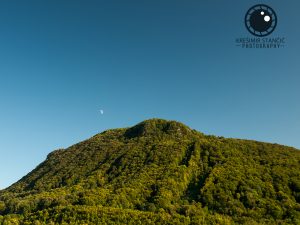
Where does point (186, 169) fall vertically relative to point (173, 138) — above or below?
below

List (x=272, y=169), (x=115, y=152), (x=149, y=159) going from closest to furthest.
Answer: (x=272, y=169) → (x=149, y=159) → (x=115, y=152)

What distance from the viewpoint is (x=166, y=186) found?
474ft

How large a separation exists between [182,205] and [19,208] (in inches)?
2180

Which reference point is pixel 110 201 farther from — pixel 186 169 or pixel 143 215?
pixel 186 169

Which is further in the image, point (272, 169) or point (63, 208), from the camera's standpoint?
point (272, 169)

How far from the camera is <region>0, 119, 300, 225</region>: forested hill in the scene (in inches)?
4860

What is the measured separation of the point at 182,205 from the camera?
131750mm

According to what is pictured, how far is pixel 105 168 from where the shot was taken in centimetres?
17600

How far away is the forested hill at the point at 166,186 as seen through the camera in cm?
12344

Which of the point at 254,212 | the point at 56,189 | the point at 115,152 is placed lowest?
the point at 254,212

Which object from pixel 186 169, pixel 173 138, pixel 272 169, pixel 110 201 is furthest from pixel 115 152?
pixel 272 169

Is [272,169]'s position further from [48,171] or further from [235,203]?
[48,171]

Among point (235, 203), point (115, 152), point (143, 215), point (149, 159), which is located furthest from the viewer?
point (115, 152)

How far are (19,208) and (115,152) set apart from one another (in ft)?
208
